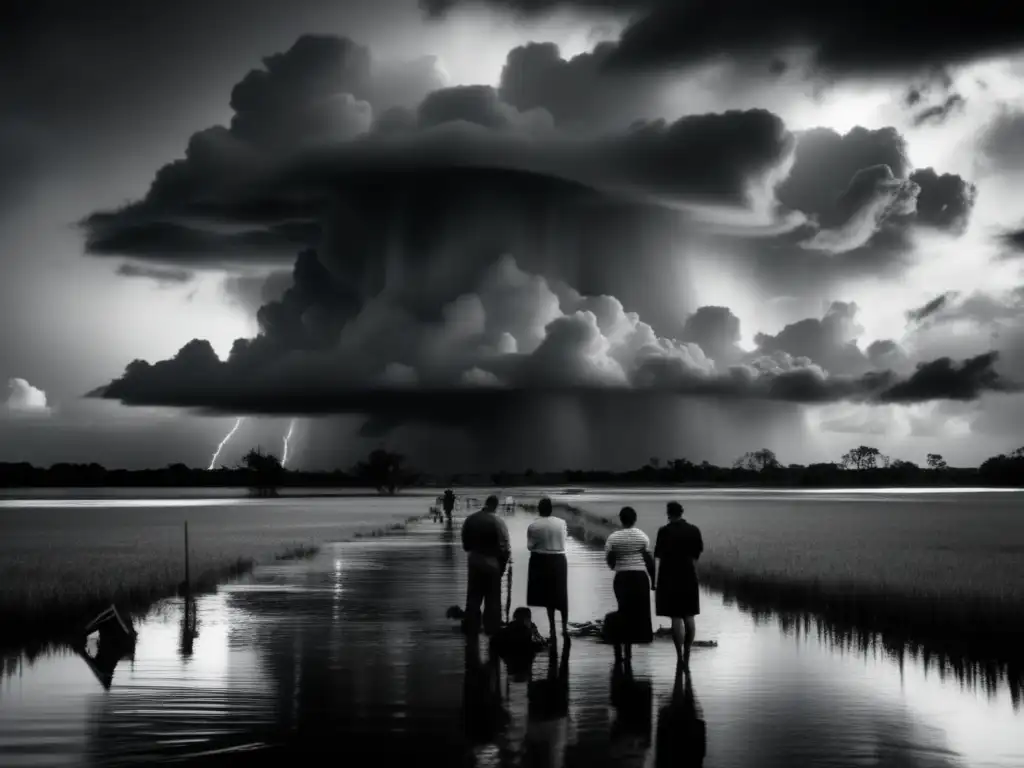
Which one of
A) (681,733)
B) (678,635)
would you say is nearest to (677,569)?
(678,635)

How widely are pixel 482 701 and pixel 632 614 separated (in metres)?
3.90

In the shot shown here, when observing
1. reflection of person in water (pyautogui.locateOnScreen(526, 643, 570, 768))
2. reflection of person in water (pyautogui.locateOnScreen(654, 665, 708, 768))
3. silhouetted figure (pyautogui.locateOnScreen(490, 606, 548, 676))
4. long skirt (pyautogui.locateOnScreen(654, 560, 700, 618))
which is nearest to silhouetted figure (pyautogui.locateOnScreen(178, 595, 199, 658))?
silhouetted figure (pyautogui.locateOnScreen(490, 606, 548, 676))

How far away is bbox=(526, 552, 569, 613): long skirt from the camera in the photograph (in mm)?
18375

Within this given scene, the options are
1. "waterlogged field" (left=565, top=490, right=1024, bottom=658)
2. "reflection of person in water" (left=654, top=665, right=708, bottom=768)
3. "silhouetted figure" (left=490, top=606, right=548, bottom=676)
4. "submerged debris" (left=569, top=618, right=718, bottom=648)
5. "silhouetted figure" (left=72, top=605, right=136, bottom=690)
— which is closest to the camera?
"reflection of person in water" (left=654, top=665, right=708, bottom=768)

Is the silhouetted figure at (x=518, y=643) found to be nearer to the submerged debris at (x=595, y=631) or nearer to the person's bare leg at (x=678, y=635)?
the person's bare leg at (x=678, y=635)

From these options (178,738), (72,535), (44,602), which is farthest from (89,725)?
(72,535)

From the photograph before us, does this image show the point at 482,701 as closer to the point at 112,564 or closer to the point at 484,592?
the point at 484,592

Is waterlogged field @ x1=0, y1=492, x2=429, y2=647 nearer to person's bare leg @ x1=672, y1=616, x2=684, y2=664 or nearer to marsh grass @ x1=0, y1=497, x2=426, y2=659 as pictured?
marsh grass @ x1=0, y1=497, x2=426, y2=659

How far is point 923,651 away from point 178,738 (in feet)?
39.3

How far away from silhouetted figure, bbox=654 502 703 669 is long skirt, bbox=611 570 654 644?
0.41 m

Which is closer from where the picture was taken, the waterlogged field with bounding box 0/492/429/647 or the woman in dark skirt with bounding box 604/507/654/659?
the woman in dark skirt with bounding box 604/507/654/659

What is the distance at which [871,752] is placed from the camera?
11461 mm

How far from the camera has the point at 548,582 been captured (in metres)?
18.4

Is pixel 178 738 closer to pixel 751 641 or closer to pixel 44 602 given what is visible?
pixel 751 641
